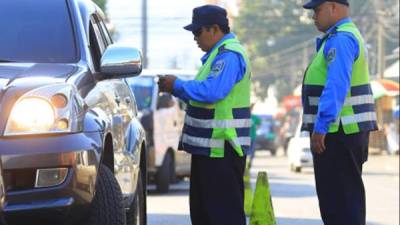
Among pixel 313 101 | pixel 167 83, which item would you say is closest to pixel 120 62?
pixel 167 83

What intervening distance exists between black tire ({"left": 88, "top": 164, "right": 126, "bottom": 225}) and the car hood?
543 millimetres

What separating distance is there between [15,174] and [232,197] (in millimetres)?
1801

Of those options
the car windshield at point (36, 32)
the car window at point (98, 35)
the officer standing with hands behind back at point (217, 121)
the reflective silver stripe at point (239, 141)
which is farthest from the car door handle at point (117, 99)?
the reflective silver stripe at point (239, 141)

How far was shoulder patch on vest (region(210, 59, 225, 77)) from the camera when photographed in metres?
6.57

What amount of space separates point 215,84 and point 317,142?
692mm

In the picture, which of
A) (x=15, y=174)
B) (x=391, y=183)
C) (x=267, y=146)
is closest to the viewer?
(x=15, y=174)

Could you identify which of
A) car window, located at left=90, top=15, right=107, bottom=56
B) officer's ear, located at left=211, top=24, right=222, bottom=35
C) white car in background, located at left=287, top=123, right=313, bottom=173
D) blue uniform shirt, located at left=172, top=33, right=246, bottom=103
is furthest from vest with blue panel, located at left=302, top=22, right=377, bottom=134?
white car in background, located at left=287, top=123, right=313, bottom=173

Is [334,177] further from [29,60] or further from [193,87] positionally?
[29,60]

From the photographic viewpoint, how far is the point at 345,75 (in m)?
6.49

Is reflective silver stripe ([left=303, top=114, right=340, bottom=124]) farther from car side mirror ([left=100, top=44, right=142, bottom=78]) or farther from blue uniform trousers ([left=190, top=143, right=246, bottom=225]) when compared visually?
car side mirror ([left=100, top=44, right=142, bottom=78])

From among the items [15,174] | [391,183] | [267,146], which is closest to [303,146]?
[391,183]

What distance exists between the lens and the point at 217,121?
21.7 feet

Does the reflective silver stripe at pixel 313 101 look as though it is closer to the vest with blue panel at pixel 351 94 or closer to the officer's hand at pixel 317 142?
the vest with blue panel at pixel 351 94

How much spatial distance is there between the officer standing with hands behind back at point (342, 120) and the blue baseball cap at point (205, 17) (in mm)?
556
